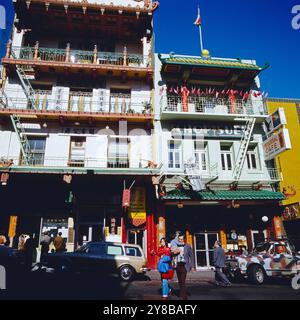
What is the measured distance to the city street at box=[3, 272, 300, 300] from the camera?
7871 mm

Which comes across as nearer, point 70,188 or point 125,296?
point 125,296

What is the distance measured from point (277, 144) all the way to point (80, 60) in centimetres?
1425

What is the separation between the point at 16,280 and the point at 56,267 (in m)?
1.46

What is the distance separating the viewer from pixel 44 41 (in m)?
18.5

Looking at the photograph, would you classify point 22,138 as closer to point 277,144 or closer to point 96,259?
point 96,259

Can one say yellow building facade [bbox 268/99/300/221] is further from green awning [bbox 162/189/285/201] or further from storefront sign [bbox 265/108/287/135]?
storefront sign [bbox 265/108/287/135]

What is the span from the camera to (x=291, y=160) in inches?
749

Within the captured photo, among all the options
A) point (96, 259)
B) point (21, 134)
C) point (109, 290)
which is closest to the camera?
point (109, 290)

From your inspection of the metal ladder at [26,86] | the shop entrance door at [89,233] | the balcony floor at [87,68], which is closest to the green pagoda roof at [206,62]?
the balcony floor at [87,68]

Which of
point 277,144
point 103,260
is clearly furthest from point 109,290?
point 277,144

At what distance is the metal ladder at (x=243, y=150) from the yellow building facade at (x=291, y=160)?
2949mm

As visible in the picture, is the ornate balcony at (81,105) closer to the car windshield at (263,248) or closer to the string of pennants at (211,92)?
the string of pennants at (211,92)

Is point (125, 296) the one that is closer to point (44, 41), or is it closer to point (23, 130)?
point (23, 130)
